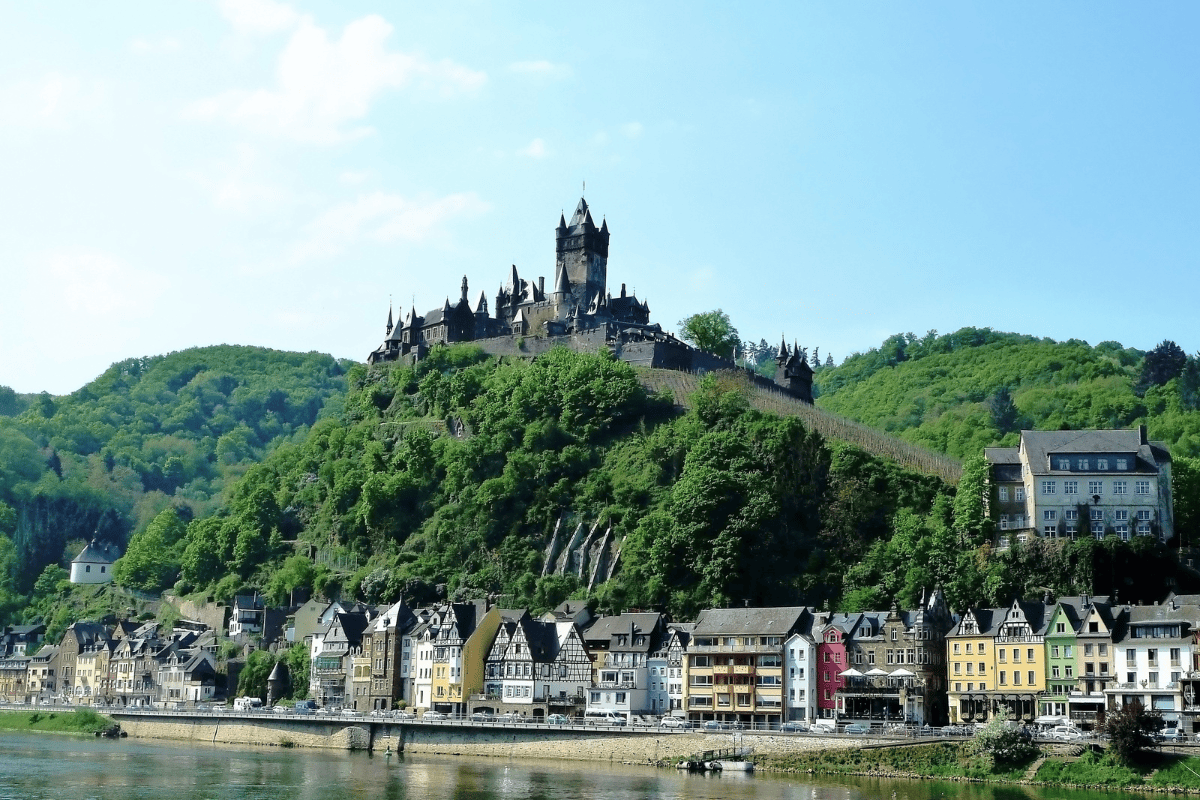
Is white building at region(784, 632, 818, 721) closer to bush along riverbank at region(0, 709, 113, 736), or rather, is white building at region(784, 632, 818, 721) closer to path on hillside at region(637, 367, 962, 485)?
path on hillside at region(637, 367, 962, 485)

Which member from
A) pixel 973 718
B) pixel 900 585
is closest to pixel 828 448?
pixel 900 585

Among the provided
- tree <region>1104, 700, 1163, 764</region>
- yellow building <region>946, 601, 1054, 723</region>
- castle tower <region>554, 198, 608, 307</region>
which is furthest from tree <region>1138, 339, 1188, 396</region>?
tree <region>1104, 700, 1163, 764</region>

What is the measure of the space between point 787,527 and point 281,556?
48780 mm

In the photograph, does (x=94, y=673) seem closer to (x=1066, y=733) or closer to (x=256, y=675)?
(x=256, y=675)

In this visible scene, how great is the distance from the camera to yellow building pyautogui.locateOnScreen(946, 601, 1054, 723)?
247ft

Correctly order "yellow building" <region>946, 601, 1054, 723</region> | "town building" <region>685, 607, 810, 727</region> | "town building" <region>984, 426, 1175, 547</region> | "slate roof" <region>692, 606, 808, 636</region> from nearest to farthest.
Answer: "yellow building" <region>946, 601, 1054, 723</region> < "town building" <region>685, 607, 810, 727</region> < "slate roof" <region>692, 606, 808, 636</region> < "town building" <region>984, 426, 1175, 547</region>

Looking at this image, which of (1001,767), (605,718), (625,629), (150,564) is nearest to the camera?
(1001,767)

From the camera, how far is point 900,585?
87.1 metres

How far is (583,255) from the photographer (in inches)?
5876

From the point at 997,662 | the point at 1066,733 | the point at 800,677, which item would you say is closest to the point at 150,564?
the point at 800,677

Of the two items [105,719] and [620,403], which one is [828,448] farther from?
[105,719]

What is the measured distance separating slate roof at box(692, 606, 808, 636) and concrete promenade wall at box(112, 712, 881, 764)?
438 inches

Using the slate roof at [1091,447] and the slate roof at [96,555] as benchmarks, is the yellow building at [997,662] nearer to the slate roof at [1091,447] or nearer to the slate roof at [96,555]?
the slate roof at [1091,447]

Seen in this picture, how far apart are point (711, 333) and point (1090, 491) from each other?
228 feet
